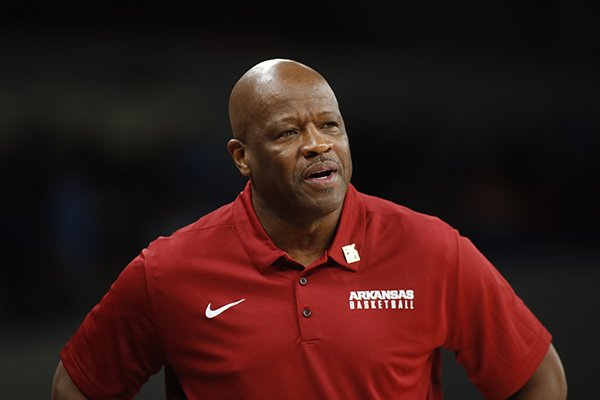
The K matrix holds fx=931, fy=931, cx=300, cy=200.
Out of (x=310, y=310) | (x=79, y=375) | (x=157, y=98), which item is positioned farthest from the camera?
(x=157, y=98)

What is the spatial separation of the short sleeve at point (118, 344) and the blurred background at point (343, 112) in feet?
4.67

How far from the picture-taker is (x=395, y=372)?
1826mm

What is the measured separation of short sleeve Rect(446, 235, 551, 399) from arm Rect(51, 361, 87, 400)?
0.79 meters

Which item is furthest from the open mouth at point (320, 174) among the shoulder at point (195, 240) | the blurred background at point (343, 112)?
the blurred background at point (343, 112)

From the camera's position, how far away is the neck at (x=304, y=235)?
191cm

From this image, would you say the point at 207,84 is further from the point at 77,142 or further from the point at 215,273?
the point at 215,273

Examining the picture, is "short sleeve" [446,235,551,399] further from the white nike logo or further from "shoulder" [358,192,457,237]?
the white nike logo

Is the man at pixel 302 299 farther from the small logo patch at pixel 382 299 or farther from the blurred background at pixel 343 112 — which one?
the blurred background at pixel 343 112

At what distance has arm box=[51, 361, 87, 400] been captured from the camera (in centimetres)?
197

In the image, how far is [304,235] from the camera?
75.3 inches

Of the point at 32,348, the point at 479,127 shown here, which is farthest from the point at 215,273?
the point at 479,127

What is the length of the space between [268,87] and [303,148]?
0.15 meters

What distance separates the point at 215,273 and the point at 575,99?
3306mm

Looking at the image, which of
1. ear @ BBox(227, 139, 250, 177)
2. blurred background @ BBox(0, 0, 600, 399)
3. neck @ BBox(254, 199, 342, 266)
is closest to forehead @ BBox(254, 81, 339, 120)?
ear @ BBox(227, 139, 250, 177)
